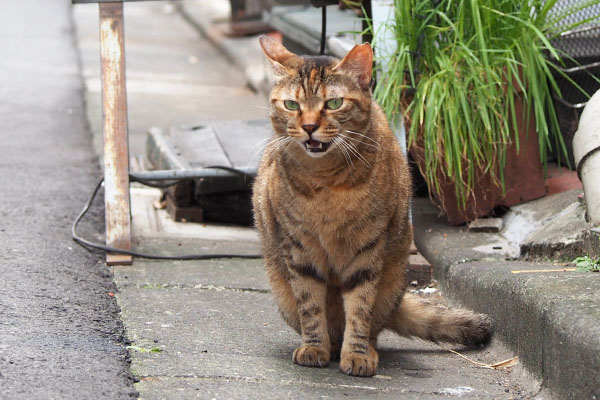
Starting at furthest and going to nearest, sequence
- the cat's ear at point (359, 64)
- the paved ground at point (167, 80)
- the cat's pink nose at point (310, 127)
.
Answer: the paved ground at point (167, 80), the cat's ear at point (359, 64), the cat's pink nose at point (310, 127)

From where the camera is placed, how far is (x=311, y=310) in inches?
132

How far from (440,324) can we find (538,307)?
54 centimetres

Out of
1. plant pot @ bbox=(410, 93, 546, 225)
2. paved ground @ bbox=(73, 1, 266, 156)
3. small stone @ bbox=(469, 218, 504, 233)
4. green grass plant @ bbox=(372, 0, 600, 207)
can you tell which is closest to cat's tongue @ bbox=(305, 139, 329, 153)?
green grass plant @ bbox=(372, 0, 600, 207)

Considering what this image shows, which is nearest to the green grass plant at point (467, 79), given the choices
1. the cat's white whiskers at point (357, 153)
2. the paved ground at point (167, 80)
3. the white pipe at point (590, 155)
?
the white pipe at point (590, 155)

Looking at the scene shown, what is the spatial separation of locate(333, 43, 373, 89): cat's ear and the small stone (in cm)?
142

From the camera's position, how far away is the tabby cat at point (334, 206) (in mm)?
3232

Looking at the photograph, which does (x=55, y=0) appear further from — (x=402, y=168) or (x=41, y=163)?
(x=402, y=168)

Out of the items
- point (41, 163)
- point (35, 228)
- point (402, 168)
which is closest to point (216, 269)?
point (35, 228)

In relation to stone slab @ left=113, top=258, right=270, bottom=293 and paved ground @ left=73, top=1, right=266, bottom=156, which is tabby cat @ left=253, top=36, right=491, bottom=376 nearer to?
stone slab @ left=113, top=258, right=270, bottom=293

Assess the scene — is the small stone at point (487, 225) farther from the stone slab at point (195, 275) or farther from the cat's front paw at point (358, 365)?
the cat's front paw at point (358, 365)

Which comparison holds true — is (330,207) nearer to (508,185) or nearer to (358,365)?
(358,365)

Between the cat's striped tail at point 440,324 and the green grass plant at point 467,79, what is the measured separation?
0.87m

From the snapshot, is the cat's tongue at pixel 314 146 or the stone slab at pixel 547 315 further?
the cat's tongue at pixel 314 146

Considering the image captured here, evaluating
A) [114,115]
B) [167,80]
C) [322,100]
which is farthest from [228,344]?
[167,80]
